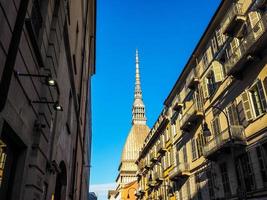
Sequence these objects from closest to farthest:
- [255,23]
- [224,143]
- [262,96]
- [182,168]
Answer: [262,96], [255,23], [224,143], [182,168]

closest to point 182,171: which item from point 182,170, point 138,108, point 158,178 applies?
point 182,170

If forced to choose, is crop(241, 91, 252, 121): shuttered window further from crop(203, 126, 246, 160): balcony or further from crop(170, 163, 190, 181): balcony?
crop(170, 163, 190, 181): balcony

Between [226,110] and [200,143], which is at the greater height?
[226,110]

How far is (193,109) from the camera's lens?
28.8 m

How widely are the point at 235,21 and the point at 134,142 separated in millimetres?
107749

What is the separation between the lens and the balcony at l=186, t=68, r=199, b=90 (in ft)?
93.0

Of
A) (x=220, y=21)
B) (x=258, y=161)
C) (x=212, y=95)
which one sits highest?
(x=220, y=21)

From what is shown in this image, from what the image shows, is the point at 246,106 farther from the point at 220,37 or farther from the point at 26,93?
the point at 26,93

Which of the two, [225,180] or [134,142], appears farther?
[134,142]

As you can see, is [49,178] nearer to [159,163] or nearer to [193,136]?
[193,136]

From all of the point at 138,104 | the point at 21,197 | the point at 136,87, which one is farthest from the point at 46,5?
the point at 136,87

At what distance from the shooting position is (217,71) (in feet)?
79.6

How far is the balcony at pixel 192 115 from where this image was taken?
27.1m

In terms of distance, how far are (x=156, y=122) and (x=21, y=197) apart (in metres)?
41.8
